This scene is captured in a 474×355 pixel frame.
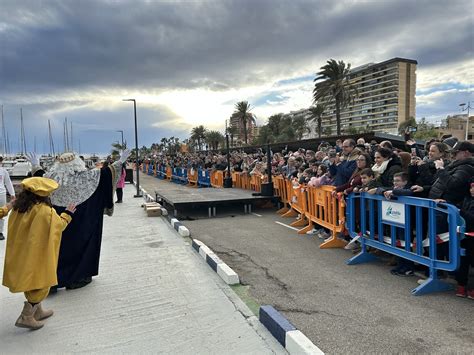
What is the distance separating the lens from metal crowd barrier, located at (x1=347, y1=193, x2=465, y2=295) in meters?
4.27

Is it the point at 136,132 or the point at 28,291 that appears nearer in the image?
the point at 28,291

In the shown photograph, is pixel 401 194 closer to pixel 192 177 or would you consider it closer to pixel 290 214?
pixel 290 214

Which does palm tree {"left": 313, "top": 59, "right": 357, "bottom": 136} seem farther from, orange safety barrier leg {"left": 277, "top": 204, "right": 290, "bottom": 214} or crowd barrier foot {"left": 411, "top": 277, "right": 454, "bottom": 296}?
crowd barrier foot {"left": 411, "top": 277, "right": 454, "bottom": 296}

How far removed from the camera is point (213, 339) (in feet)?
11.2

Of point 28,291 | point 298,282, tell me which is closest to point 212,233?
point 298,282

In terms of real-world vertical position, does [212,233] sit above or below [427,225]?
below

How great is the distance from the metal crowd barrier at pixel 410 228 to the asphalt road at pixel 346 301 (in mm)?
335

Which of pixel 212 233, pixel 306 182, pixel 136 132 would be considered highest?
pixel 136 132

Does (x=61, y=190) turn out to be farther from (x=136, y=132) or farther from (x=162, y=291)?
(x=136, y=132)

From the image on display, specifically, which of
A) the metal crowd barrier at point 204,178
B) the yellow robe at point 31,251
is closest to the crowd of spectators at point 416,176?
the yellow robe at point 31,251

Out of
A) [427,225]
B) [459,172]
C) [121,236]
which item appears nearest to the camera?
[459,172]

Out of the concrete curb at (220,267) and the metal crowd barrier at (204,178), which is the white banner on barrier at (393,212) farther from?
the metal crowd barrier at (204,178)

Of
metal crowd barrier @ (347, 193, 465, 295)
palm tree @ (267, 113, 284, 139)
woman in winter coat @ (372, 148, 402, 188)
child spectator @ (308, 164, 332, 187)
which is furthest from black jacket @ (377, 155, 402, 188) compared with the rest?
palm tree @ (267, 113, 284, 139)

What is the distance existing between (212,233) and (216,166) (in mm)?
10719
